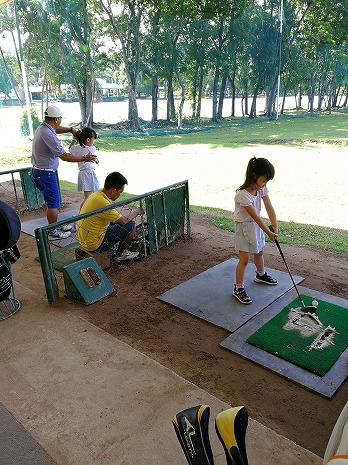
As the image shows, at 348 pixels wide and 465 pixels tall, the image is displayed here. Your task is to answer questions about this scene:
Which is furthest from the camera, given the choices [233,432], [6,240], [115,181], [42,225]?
[42,225]

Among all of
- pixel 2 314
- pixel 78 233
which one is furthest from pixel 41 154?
pixel 2 314

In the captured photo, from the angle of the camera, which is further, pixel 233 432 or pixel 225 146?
pixel 225 146

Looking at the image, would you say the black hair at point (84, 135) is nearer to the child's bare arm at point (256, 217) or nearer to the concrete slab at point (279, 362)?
the child's bare arm at point (256, 217)

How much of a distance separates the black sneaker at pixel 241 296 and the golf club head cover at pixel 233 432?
7.35ft

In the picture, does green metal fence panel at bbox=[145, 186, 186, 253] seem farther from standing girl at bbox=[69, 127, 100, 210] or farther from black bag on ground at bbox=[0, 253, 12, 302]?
black bag on ground at bbox=[0, 253, 12, 302]

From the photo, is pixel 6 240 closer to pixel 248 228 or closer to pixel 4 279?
pixel 4 279

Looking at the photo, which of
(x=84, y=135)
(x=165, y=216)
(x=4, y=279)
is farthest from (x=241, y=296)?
(x=84, y=135)

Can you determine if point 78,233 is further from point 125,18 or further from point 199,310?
point 125,18

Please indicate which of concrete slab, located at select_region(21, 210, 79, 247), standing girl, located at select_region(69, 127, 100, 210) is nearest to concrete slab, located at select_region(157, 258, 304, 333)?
concrete slab, located at select_region(21, 210, 79, 247)

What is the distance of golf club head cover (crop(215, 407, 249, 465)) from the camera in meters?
1.16

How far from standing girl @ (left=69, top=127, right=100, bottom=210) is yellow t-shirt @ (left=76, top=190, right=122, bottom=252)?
1195 mm

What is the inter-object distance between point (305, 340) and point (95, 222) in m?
2.32

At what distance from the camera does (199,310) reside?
3350mm

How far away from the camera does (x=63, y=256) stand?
455 cm
